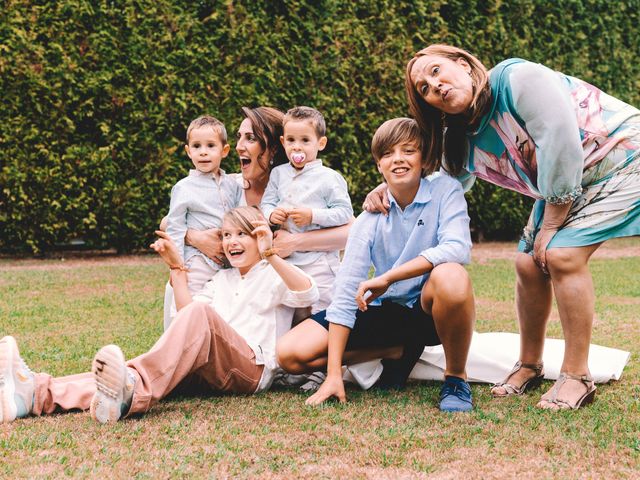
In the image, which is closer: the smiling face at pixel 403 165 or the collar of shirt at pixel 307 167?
the smiling face at pixel 403 165

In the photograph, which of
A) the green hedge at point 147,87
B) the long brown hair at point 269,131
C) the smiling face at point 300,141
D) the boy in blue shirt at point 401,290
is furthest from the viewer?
the green hedge at point 147,87

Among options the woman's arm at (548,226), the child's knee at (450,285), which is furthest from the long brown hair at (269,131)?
the woman's arm at (548,226)

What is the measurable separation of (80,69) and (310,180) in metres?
5.48

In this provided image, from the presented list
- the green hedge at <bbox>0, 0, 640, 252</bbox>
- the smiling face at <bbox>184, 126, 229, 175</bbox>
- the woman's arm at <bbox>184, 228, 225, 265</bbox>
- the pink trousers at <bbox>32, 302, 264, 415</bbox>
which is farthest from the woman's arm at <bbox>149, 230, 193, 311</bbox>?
the green hedge at <bbox>0, 0, 640, 252</bbox>

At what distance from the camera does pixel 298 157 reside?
391 cm

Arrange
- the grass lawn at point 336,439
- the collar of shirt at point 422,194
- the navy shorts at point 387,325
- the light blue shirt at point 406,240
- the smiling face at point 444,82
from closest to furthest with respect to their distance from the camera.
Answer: the grass lawn at point 336,439 < the smiling face at point 444,82 < the light blue shirt at point 406,240 < the collar of shirt at point 422,194 < the navy shorts at point 387,325

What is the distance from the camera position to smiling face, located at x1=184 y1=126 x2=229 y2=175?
3918 mm

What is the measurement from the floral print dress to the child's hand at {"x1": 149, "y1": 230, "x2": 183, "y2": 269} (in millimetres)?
1525

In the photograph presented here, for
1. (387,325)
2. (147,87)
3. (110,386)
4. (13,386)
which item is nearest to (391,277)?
(387,325)

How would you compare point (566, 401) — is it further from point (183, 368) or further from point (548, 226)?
point (183, 368)

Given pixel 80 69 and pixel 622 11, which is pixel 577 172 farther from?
pixel 622 11

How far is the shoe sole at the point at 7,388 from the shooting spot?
9.64 ft

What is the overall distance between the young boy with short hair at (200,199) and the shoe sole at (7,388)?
1.08m

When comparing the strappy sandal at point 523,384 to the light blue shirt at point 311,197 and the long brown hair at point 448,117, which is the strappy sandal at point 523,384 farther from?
the light blue shirt at point 311,197
